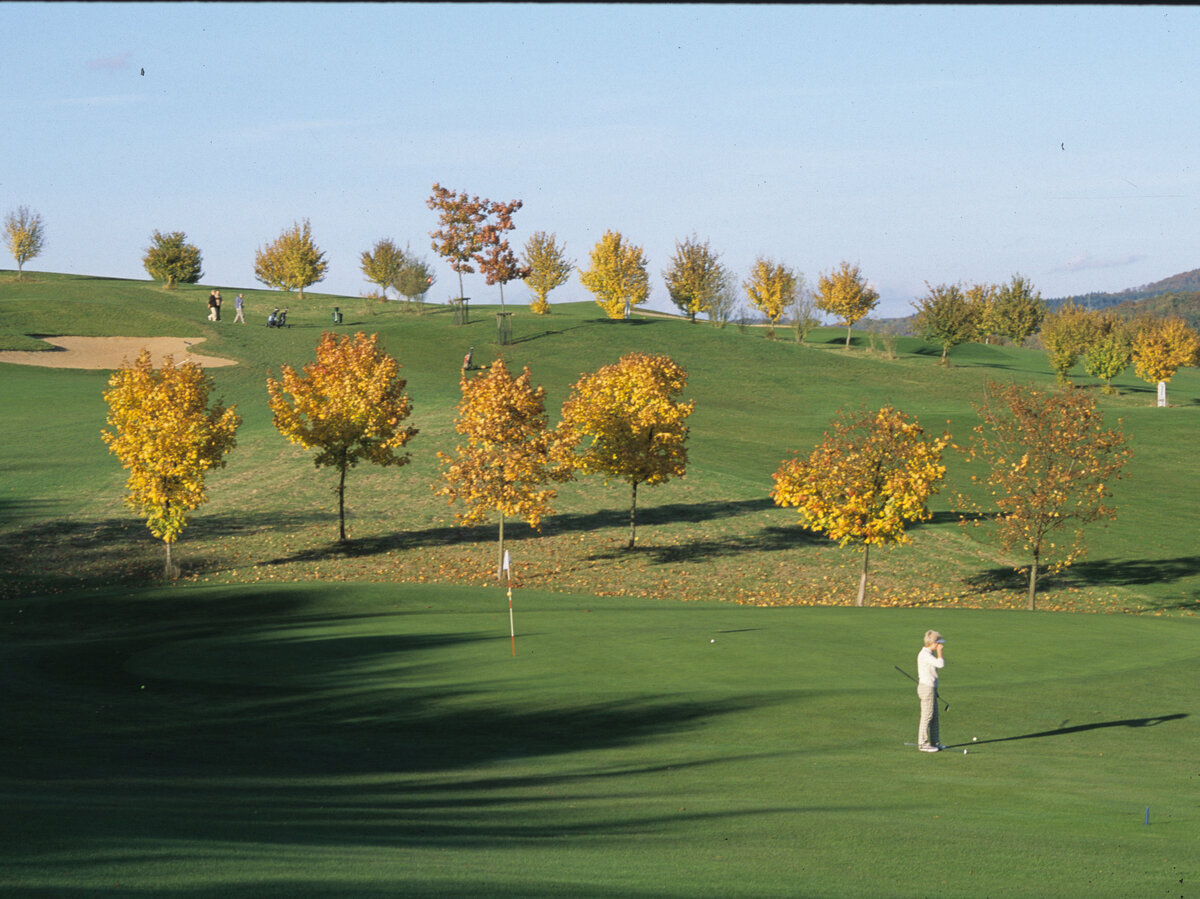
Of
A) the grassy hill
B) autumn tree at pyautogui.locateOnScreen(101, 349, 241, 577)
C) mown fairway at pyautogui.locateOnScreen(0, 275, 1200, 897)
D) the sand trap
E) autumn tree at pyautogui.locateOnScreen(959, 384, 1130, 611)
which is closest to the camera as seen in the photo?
mown fairway at pyautogui.locateOnScreen(0, 275, 1200, 897)

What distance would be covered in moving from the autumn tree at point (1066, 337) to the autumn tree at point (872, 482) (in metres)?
61.0

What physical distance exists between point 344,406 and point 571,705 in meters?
26.6

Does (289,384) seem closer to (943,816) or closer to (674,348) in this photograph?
(943,816)

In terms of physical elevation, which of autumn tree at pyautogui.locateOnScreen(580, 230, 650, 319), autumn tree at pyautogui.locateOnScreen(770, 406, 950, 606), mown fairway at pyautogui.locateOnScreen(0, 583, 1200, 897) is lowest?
mown fairway at pyautogui.locateOnScreen(0, 583, 1200, 897)

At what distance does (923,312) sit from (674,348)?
2484 cm

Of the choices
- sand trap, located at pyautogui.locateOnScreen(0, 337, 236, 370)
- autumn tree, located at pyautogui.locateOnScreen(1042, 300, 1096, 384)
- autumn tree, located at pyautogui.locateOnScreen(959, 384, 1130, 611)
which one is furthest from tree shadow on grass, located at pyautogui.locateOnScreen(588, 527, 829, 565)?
autumn tree, located at pyautogui.locateOnScreen(1042, 300, 1096, 384)

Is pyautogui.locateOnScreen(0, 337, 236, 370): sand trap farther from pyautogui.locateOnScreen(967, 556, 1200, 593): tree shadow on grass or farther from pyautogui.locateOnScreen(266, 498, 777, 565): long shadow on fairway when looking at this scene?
pyautogui.locateOnScreen(967, 556, 1200, 593): tree shadow on grass

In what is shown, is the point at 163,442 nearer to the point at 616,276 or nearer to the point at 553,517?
the point at 553,517

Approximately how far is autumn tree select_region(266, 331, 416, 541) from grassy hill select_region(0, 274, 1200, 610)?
12.4ft

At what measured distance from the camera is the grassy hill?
38.1 meters

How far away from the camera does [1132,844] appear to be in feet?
35.7

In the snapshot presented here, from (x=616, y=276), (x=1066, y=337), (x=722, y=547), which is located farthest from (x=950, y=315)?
(x=722, y=547)

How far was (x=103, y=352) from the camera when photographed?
78250 millimetres

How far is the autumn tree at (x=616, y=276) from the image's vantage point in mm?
120500
